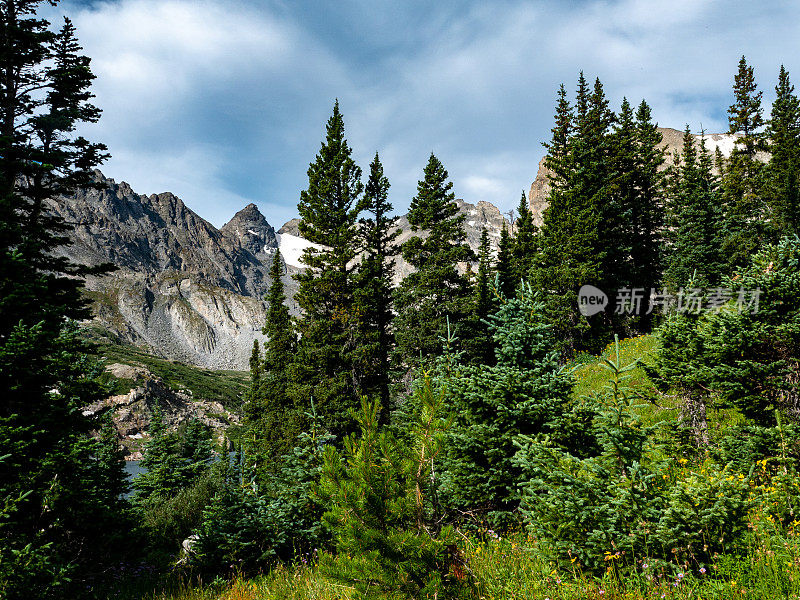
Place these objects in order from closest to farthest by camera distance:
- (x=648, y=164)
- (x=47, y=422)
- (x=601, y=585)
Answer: (x=601, y=585), (x=47, y=422), (x=648, y=164)

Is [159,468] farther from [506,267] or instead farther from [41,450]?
[506,267]

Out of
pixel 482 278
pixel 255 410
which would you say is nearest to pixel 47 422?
pixel 482 278

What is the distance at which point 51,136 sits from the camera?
14.7 meters

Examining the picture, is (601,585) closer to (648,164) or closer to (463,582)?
(463,582)

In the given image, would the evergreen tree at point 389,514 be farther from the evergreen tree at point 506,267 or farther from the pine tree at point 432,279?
the evergreen tree at point 506,267

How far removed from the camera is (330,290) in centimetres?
2652

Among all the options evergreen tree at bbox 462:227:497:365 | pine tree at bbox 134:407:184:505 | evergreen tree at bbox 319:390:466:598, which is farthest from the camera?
pine tree at bbox 134:407:184:505

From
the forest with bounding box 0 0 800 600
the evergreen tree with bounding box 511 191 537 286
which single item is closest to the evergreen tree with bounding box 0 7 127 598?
the forest with bounding box 0 0 800 600

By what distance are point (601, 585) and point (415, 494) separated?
2.05m

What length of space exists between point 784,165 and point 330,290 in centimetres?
4307

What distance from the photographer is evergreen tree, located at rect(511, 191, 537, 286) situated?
3350 centimetres

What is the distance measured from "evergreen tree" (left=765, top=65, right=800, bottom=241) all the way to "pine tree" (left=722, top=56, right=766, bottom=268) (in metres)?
1.24

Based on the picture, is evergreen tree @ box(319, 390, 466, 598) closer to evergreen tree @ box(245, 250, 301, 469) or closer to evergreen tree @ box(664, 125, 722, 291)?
evergreen tree @ box(245, 250, 301, 469)

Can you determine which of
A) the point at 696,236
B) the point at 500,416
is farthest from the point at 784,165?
the point at 500,416
